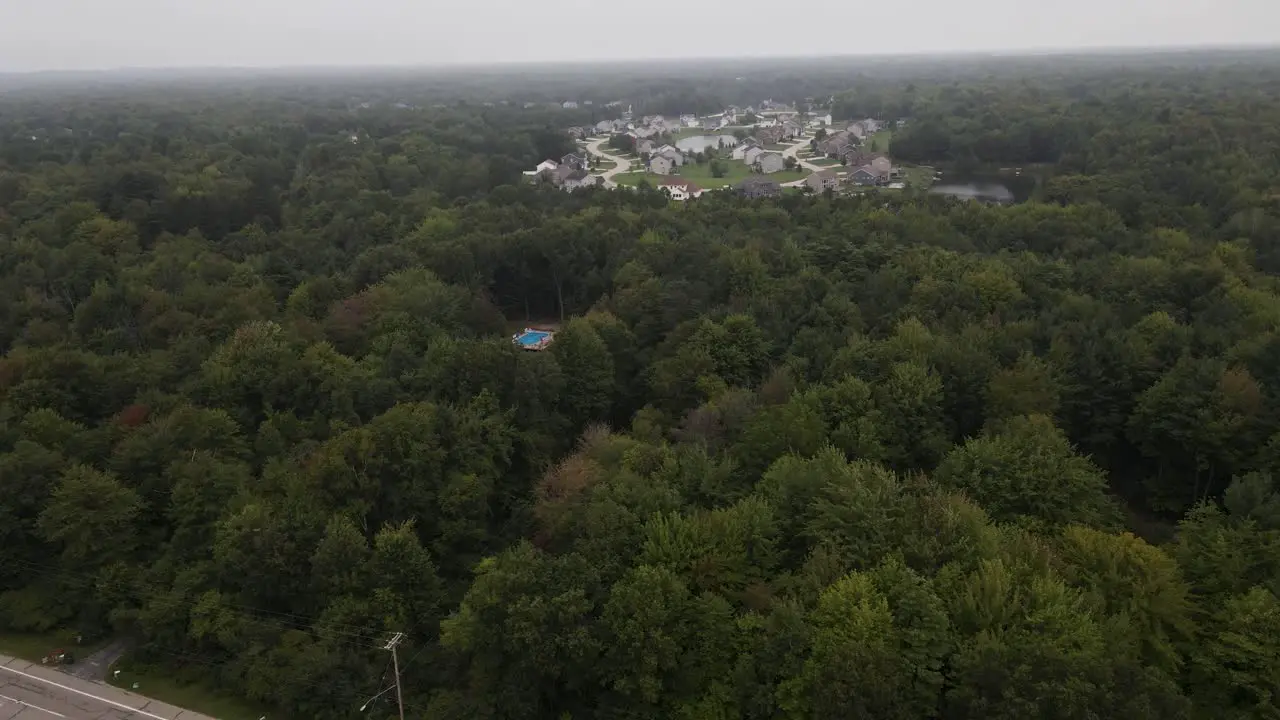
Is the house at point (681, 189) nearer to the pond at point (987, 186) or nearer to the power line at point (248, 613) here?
the pond at point (987, 186)

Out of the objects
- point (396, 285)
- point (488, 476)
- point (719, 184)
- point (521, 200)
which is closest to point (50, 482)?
point (488, 476)

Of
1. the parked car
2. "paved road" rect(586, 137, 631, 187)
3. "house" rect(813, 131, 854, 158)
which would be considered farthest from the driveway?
"house" rect(813, 131, 854, 158)

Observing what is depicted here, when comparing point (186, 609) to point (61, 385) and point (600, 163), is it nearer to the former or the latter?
point (61, 385)

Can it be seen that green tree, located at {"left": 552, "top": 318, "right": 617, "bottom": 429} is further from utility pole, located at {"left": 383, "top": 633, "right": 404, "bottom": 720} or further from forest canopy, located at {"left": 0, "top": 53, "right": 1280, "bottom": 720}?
utility pole, located at {"left": 383, "top": 633, "right": 404, "bottom": 720}

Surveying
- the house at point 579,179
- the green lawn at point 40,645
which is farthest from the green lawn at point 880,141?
the green lawn at point 40,645

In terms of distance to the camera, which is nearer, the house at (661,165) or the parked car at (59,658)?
the parked car at (59,658)
